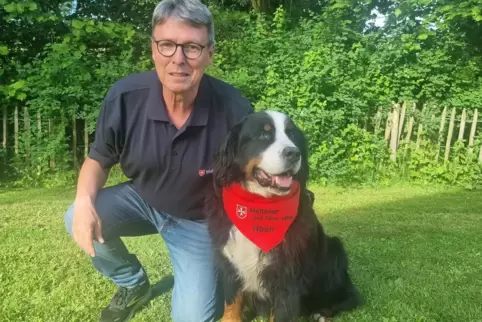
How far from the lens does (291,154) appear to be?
215 cm

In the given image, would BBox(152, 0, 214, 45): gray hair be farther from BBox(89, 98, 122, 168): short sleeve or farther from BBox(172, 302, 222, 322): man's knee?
BBox(172, 302, 222, 322): man's knee

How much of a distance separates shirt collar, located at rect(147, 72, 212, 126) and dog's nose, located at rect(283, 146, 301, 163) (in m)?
0.47

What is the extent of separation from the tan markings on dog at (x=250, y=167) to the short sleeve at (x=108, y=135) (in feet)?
2.22

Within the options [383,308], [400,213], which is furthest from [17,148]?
[383,308]

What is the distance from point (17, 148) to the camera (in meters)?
6.39

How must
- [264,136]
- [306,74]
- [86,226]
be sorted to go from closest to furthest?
[86,226] → [264,136] → [306,74]

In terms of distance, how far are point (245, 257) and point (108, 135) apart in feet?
3.03

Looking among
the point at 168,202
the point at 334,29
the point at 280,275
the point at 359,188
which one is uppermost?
the point at 334,29

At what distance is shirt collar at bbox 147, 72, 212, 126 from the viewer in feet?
7.67

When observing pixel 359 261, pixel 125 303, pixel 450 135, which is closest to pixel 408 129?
pixel 450 135

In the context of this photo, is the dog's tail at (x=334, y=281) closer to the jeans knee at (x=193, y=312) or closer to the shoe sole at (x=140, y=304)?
the jeans knee at (x=193, y=312)

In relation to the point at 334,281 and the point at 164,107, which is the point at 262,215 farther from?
the point at 164,107

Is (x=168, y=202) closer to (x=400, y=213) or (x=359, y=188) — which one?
(x=400, y=213)

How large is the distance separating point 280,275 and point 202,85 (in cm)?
106
